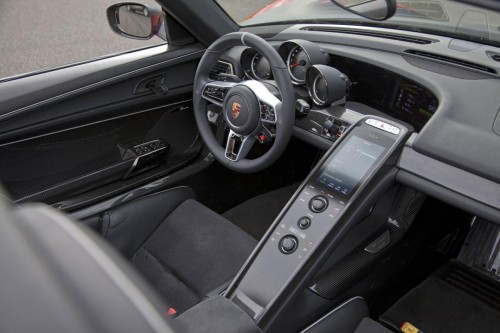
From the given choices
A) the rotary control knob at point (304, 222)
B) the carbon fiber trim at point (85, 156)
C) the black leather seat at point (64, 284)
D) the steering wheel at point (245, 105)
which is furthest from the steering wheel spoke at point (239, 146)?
the black leather seat at point (64, 284)

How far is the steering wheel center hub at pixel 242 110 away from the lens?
2068 millimetres

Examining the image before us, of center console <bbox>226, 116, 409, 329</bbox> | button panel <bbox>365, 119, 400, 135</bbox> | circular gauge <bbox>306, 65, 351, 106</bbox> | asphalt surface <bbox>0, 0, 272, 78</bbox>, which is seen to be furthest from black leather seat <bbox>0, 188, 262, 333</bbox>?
asphalt surface <bbox>0, 0, 272, 78</bbox>

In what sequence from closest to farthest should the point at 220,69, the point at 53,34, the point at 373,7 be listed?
the point at 373,7 < the point at 220,69 < the point at 53,34

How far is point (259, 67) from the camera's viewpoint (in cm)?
236

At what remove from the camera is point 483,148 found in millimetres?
1767

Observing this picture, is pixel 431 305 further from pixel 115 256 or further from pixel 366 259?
pixel 115 256

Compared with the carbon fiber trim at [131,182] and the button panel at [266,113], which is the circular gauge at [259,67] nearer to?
the button panel at [266,113]

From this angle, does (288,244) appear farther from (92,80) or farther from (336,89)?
(92,80)

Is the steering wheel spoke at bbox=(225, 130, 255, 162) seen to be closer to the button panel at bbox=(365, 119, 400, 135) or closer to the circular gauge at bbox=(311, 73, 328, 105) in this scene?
the circular gauge at bbox=(311, 73, 328, 105)

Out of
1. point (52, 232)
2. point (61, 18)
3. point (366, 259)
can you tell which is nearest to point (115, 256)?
point (52, 232)

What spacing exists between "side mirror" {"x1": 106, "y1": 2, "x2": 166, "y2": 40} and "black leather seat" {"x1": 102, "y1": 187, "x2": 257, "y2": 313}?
0.73 metres

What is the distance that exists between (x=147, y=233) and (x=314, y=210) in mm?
825

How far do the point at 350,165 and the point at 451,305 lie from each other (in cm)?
89

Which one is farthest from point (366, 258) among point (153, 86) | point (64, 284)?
point (64, 284)
